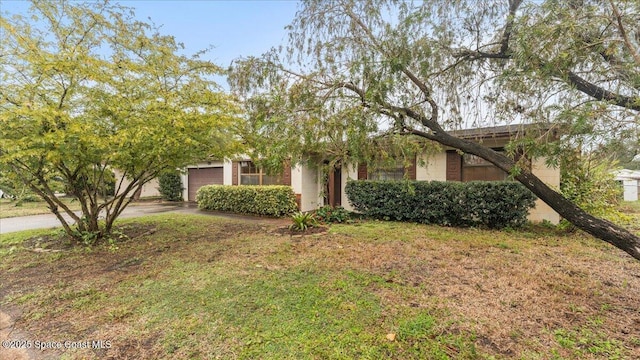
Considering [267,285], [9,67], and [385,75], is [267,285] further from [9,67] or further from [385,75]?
[9,67]

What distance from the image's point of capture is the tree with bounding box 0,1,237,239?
14.3 feet

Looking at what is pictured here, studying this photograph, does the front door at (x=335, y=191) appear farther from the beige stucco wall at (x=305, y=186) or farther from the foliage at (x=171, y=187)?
the foliage at (x=171, y=187)

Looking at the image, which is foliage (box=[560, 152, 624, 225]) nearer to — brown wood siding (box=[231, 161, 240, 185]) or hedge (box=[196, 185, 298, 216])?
hedge (box=[196, 185, 298, 216])

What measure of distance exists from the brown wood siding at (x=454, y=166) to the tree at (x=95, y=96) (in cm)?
701

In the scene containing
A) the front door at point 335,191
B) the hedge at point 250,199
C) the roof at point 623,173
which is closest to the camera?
the roof at point 623,173

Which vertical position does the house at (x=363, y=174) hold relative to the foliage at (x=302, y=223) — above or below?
above

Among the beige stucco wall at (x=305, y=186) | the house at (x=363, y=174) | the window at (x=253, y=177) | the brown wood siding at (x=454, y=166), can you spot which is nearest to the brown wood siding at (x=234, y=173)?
the house at (x=363, y=174)

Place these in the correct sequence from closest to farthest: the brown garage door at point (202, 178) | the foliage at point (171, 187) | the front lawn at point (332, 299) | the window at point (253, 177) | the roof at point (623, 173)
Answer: the front lawn at point (332, 299) < the roof at point (623, 173) < the window at point (253, 177) < the brown garage door at point (202, 178) < the foliage at point (171, 187)

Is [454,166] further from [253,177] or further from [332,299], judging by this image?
[253,177]

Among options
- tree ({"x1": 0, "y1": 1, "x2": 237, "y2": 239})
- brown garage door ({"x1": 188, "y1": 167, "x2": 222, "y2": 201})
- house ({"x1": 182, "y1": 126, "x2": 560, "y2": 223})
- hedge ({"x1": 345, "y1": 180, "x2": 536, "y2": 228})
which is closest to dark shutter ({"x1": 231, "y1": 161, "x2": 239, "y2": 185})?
house ({"x1": 182, "y1": 126, "x2": 560, "y2": 223})

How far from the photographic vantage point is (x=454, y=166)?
888cm

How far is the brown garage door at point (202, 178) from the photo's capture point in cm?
1442

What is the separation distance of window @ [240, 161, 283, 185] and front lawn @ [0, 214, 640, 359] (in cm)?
605

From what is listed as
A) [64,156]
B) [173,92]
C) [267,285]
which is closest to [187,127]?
[173,92]
